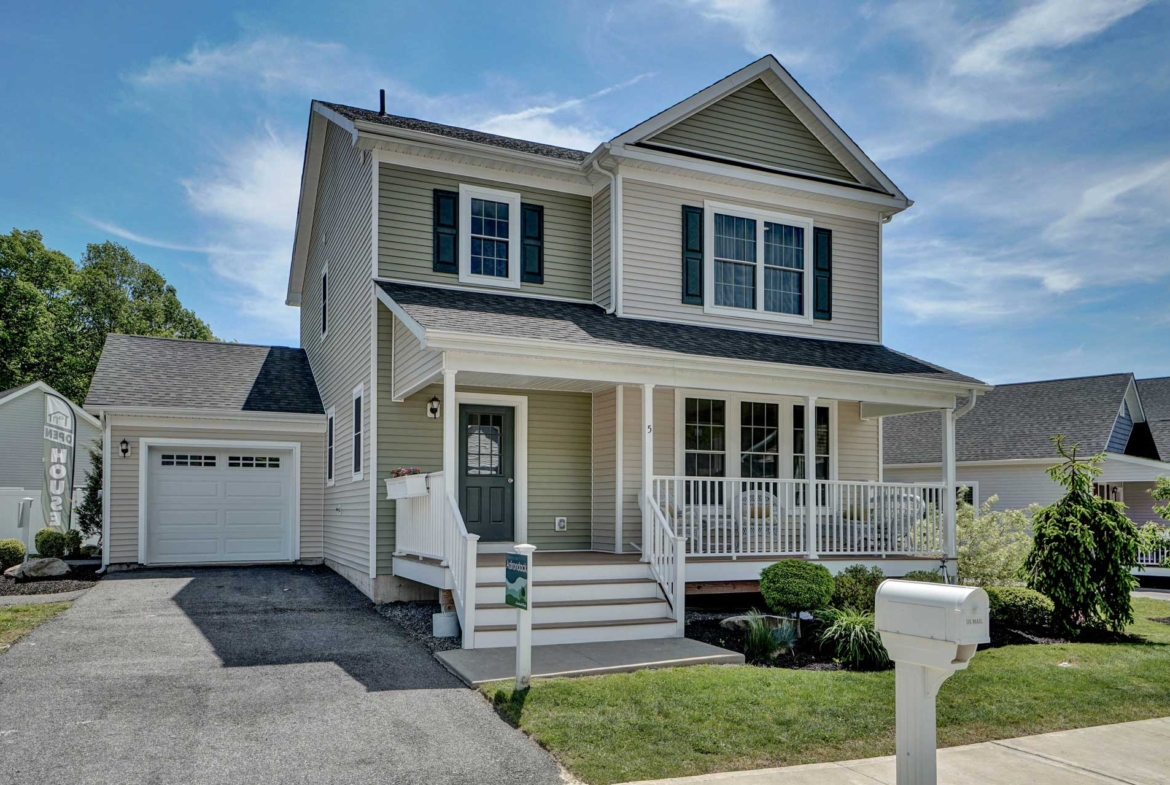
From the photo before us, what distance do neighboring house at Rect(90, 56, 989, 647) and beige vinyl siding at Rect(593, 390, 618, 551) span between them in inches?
1.7

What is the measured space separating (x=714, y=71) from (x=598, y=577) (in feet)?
28.2

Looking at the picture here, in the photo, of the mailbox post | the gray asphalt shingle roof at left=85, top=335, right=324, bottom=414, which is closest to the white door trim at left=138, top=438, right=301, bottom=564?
the gray asphalt shingle roof at left=85, top=335, right=324, bottom=414

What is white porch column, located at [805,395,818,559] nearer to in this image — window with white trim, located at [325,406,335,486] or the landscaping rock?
window with white trim, located at [325,406,335,486]

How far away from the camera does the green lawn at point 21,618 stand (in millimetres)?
8836

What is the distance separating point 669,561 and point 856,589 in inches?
92.7

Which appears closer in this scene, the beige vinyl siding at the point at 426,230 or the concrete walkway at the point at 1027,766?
the concrete walkway at the point at 1027,766

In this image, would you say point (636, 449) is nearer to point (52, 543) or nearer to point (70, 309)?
point (52, 543)

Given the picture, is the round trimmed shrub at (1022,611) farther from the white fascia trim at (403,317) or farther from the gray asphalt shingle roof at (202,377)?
the gray asphalt shingle roof at (202,377)

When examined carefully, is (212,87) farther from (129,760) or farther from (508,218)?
(129,760)

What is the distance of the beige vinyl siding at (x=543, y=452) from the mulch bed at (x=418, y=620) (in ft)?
3.56

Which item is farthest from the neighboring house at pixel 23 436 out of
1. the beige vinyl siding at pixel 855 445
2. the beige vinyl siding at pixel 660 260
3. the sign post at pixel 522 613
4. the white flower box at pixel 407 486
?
the sign post at pixel 522 613

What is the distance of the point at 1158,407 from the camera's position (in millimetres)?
26375

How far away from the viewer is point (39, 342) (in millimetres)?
34781

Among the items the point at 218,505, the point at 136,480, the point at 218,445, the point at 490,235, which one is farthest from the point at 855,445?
the point at 136,480
